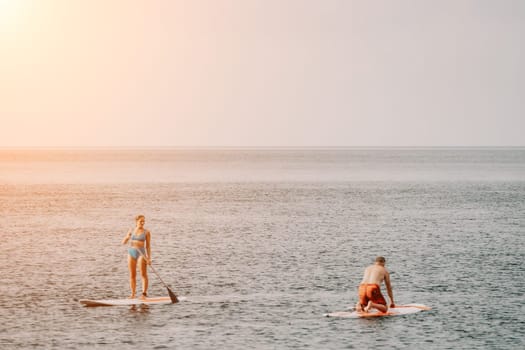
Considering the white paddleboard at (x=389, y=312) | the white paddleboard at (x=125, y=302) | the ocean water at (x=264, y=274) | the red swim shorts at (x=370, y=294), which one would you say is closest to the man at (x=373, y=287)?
the red swim shorts at (x=370, y=294)

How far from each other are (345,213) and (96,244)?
32.8 metres

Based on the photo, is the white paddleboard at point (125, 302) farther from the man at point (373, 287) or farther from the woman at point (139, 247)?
the man at point (373, 287)

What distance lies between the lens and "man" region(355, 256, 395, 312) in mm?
31344

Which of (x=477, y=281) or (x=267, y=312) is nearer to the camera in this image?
(x=267, y=312)

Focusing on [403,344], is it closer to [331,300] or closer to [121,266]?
[331,300]

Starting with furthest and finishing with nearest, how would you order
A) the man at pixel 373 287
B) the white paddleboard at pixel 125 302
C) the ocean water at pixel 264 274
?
1. the white paddleboard at pixel 125 302
2. the man at pixel 373 287
3. the ocean water at pixel 264 274

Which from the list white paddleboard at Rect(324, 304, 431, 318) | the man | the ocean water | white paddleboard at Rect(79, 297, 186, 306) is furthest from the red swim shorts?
white paddleboard at Rect(79, 297, 186, 306)

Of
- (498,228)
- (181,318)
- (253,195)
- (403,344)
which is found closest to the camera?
(403,344)

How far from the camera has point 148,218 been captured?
81062 millimetres

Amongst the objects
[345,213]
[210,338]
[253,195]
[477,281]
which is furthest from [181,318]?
[253,195]

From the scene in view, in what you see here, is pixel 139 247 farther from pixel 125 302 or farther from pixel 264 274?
pixel 264 274

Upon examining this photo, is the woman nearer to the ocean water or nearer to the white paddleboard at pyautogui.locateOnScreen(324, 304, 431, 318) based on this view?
the ocean water

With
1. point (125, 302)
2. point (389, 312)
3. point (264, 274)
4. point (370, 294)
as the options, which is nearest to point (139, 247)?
point (125, 302)

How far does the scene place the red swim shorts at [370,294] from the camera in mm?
31828
